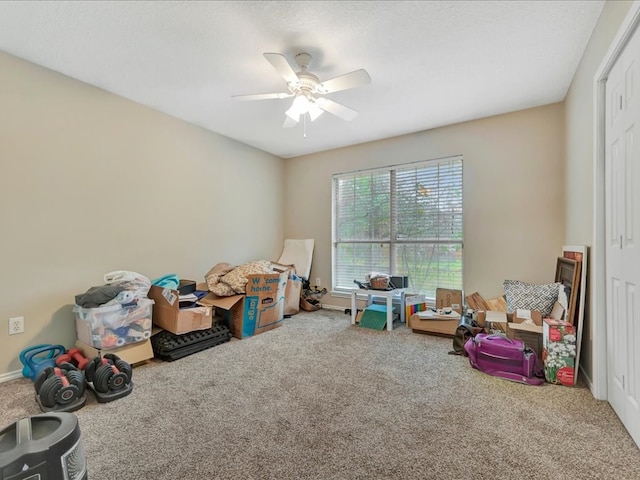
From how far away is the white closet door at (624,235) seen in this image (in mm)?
1505

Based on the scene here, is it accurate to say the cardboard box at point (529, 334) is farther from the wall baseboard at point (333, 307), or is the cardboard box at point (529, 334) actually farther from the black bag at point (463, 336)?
the wall baseboard at point (333, 307)

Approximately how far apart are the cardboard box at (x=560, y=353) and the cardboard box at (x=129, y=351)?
3.17 meters

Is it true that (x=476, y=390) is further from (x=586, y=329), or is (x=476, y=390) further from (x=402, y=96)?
(x=402, y=96)

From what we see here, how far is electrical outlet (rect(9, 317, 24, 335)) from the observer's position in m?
2.32

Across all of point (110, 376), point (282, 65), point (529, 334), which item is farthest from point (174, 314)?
point (529, 334)

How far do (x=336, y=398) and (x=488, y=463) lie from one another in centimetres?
90

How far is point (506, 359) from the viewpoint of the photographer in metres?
2.29

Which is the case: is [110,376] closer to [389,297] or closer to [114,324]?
[114,324]

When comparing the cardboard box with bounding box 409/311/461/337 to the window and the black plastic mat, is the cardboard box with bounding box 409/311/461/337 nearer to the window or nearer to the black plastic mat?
the window

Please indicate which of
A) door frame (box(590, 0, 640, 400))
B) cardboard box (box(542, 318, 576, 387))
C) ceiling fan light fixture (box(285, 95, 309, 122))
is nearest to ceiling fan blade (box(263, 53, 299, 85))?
ceiling fan light fixture (box(285, 95, 309, 122))

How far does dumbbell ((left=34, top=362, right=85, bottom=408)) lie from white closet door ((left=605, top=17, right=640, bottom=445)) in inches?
124

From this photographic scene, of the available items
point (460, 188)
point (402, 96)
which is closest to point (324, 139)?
point (402, 96)

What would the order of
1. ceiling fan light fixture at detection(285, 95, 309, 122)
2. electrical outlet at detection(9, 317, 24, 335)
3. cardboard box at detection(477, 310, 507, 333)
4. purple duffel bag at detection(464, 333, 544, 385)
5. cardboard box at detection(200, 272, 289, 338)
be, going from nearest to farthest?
purple duffel bag at detection(464, 333, 544, 385) < electrical outlet at detection(9, 317, 24, 335) < ceiling fan light fixture at detection(285, 95, 309, 122) < cardboard box at detection(477, 310, 507, 333) < cardboard box at detection(200, 272, 289, 338)

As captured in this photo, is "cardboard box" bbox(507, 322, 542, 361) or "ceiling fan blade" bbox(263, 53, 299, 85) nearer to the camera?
"ceiling fan blade" bbox(263, 53, 299, 85)
